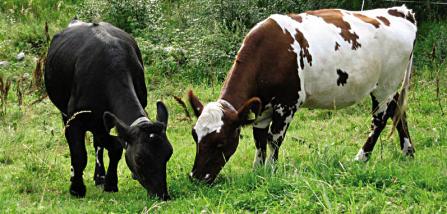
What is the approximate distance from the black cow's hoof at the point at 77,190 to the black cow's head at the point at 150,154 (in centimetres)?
104

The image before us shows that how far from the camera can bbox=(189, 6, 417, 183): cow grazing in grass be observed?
6863mm

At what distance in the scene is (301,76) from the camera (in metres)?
7.39

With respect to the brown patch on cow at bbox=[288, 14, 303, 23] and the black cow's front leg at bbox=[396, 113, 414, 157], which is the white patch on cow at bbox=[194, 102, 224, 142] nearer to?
the brown patch on cow at bbox=[288, 14, 303, 23]

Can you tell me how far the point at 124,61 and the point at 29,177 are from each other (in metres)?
1.75

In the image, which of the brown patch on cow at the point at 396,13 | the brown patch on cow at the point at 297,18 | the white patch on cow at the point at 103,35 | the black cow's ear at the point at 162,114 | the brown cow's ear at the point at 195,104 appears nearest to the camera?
the black cow's ear at the point at 162,114

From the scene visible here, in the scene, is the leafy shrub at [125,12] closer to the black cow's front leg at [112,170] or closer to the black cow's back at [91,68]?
the black cow's back at [91,68]

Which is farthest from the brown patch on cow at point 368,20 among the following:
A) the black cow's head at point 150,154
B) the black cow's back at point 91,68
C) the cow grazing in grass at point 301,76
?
the black cow's head at point 150,154

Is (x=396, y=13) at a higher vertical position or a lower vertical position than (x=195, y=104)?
higher

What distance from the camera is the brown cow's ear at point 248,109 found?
22.4ft

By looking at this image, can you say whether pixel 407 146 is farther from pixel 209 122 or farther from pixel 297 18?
pixel 209 122

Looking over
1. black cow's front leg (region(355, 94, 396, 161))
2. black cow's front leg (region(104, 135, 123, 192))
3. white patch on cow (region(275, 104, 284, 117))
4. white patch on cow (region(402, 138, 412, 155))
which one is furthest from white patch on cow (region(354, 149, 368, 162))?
black cow's front leg (region(104, 135, 123, 192))

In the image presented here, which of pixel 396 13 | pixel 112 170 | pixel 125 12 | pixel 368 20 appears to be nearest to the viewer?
pixel 112 170

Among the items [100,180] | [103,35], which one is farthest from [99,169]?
[103,35]

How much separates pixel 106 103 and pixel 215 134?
1232mm
